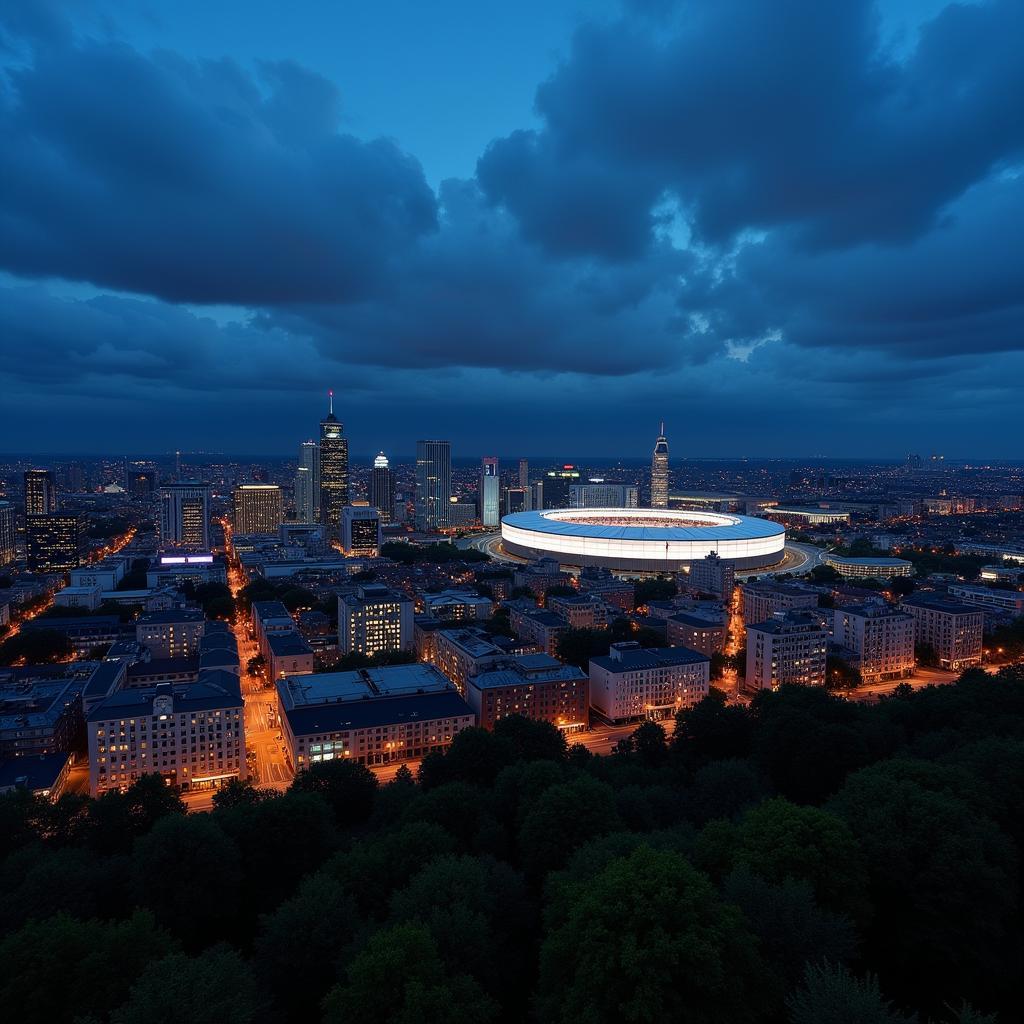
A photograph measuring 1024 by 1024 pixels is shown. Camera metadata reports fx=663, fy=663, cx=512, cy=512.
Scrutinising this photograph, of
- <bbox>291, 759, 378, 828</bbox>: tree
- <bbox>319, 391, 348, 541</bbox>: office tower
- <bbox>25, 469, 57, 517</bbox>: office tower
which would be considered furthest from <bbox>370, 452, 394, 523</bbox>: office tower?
<bbox>291, 759, 378, 828</bbox>: tree

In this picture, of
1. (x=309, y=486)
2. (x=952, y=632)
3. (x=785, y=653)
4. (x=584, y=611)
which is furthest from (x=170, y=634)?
(x=309, y=486)

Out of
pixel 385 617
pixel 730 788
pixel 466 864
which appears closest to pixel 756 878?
pixel 466 864

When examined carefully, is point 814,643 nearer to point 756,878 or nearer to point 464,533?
point 756,878

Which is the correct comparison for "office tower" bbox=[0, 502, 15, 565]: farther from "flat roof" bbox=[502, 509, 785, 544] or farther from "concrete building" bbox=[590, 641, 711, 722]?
"concrete building" bbox=[590, 641, 711, 722]

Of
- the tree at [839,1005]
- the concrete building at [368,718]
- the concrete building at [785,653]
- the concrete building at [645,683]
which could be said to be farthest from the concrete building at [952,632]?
the tree at [839,1005]

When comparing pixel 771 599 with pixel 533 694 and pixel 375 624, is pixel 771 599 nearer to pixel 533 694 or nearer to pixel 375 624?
pixel 533 694

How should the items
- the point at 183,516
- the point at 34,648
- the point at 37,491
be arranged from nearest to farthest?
the point at 34,648 < the point at 37,491 < the point at 183,516
